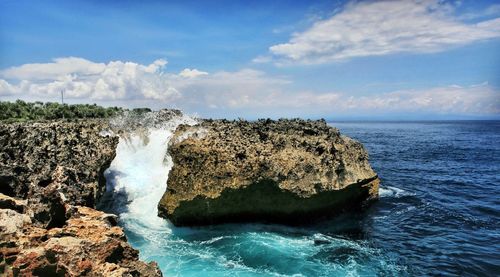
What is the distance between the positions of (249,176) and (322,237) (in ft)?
19.5

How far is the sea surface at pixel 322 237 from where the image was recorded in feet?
70.9

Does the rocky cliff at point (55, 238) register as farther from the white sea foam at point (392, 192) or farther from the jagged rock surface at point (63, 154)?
the white sea foam at point (392, 192)

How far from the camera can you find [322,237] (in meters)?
25.7

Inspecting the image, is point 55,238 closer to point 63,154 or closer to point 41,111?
point 63,154

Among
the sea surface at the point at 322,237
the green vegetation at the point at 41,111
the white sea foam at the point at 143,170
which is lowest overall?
the sea surface at the point at 322,237

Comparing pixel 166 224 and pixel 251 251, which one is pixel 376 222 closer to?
pixel 251 251

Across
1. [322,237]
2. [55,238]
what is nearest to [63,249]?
[55,238]

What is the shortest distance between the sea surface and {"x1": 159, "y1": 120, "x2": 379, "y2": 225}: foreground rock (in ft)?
3.28

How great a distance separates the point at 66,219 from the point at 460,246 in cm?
2358

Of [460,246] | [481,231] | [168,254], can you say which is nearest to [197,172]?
[168,254]

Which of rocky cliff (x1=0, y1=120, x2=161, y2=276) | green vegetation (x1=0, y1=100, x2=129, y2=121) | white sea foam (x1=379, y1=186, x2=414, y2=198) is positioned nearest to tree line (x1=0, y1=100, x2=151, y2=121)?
green vegetation (x1=0, y1=100, x2=129, y2=121)

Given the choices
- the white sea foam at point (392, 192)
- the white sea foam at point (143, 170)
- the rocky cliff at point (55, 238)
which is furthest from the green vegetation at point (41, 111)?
the rocky cliff at point (55, 238)

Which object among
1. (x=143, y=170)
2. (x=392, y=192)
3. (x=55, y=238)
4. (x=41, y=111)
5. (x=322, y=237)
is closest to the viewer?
(x=55, y=238)

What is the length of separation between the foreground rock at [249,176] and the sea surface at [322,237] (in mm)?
999
